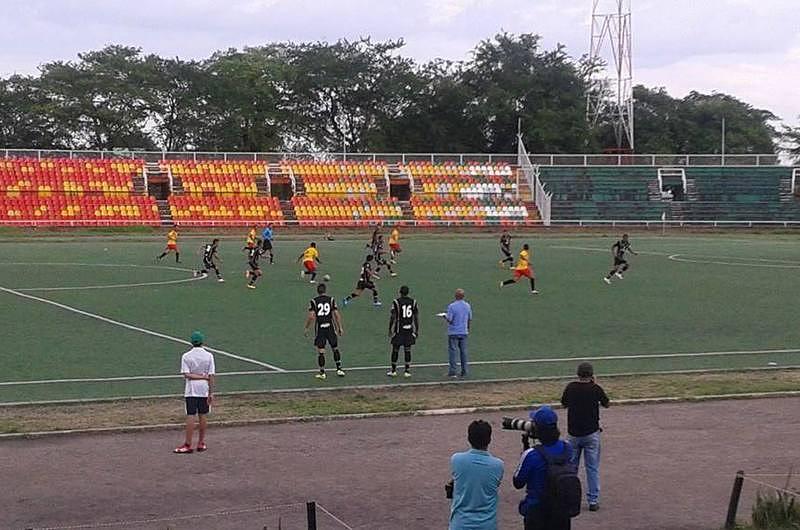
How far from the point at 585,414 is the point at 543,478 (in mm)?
3606

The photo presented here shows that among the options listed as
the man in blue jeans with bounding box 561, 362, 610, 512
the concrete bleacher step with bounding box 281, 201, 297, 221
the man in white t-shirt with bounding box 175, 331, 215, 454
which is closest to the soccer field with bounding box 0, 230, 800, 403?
the man in white t-shirt with bounding box 175, 331, 215, 454

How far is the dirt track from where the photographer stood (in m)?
11.7

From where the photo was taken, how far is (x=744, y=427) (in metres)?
16.6

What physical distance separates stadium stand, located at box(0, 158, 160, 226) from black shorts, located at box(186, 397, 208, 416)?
180 ft

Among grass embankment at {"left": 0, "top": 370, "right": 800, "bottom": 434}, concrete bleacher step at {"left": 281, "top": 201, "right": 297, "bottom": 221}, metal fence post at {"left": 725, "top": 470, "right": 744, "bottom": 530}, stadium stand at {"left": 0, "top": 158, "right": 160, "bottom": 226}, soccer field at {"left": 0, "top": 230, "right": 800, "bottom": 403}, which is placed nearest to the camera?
metal fence post at {"left": 725, "top": 470, "right": 744, "bottom": 530}

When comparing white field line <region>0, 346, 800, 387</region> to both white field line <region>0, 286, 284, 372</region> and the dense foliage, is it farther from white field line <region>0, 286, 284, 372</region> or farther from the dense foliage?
the dense foliage

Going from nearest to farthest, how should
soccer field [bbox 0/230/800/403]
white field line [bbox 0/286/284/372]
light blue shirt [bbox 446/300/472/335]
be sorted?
1. light blue shirt [bbox 446/300/472/335]
2. soccer field [bbox 0/230/800/403]
3. white field line [bbox 0/286/284/372]

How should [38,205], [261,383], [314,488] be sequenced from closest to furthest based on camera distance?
[314,488]
[261,383]
[38,205]

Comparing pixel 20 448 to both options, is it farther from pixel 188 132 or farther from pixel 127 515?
pixel 188 132

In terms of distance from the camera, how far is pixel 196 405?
14.5m

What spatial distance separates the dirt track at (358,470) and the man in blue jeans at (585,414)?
71 centimetres

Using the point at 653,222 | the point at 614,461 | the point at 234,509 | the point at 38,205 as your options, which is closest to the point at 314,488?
the point at 234,509

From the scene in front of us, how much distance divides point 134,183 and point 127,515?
62760mm

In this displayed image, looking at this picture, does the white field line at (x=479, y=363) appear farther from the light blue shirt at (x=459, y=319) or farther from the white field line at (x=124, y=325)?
the light blue shirt at (x=459, y=319)
